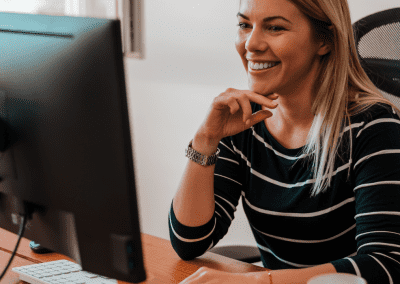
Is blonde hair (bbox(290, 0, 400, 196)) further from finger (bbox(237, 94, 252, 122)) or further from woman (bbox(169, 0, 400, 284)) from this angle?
finger (bbox(237, 94, 252, 122))

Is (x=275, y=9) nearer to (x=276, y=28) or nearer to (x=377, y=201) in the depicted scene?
(x=276, y=28)

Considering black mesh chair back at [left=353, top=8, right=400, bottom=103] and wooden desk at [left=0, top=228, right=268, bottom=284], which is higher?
black mesh chair back at [left=353, top=8, right=400, bottom=103]

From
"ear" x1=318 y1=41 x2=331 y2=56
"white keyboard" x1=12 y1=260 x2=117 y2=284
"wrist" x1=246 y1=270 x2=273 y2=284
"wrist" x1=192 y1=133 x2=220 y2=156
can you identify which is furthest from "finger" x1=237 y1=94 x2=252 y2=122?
"white keyboard" x1=12 y1=260 x2=117 y2=284

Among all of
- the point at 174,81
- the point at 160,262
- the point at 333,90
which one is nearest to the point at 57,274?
the point at 160,262

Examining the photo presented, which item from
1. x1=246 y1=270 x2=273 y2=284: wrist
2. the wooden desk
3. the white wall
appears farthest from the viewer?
the white wall

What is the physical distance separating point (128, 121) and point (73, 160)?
12cm

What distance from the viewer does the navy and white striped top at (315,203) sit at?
98 cm

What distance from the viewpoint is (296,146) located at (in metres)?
1.27

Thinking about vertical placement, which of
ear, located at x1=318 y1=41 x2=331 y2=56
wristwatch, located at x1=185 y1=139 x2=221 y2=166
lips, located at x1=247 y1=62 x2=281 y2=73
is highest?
ear, located at x1=318 y1=41 x2=331 y2=56

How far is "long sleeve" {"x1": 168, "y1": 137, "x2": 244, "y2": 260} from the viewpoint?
111 cm

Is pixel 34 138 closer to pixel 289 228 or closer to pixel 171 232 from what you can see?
pixel 171 232

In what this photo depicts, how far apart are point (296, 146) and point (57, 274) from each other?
2.31 ft

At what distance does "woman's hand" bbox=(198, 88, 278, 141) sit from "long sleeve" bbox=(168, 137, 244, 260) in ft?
0.37

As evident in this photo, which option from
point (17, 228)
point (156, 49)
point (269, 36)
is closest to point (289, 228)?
point (269, 36)
